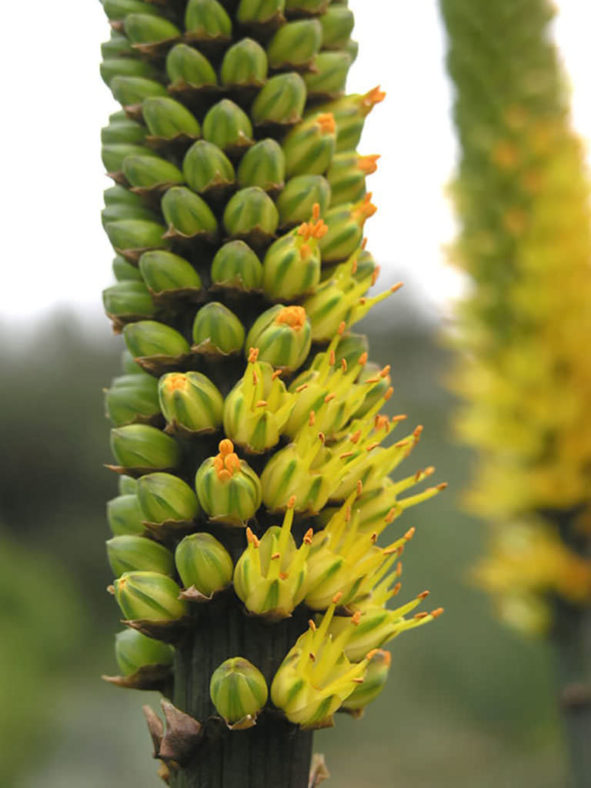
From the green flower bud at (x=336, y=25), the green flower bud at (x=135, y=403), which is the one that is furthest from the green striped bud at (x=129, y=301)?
the green flower bud at (x=336, y=25)

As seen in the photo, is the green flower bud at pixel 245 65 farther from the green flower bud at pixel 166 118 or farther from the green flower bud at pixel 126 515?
the green flower bud at pixel 126 515

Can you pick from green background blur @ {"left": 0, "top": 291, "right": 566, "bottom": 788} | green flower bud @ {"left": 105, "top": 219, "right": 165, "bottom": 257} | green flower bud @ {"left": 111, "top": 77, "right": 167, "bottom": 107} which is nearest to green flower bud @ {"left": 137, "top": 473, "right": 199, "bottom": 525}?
green flower bud @ {"left": 105, "top": 219, "right": 165, "bottom": 257}

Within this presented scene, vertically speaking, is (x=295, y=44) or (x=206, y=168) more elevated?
(x=295, y=44)

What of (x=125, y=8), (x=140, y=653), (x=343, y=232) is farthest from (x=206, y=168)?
(x=140, y=653)

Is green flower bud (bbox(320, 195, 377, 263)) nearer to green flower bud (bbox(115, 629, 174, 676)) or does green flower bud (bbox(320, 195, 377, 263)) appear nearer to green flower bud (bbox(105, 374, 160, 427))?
green flower bud (bbox(105, 374, 160, 427))

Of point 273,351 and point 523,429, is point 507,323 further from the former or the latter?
point 273,351

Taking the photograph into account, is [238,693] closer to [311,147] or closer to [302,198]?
[302,198]

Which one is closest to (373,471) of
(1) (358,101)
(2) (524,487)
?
(1) (358,101)
